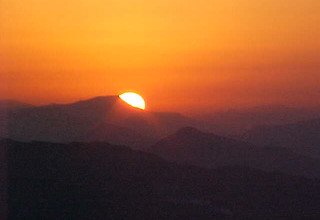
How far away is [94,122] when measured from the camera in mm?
66500

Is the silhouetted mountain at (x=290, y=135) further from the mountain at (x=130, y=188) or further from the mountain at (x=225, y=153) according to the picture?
the mountain at (x=130, y=188)

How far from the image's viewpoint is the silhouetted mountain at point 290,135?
238ft

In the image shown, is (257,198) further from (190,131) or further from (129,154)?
(190,131)

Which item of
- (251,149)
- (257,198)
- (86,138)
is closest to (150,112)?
(86,138)

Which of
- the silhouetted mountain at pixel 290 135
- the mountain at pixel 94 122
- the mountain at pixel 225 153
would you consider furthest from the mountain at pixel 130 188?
the silhouetted mountain at pixel 290 135

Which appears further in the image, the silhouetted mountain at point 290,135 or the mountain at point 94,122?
the silhouetted mountain at point 290,135

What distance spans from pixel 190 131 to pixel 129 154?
19.3 meters

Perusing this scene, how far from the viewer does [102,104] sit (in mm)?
67812

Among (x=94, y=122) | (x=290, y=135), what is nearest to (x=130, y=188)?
(x=94, y=122)

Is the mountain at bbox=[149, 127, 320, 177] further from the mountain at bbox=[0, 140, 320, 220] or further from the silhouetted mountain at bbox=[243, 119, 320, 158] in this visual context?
the silhouetted mountain at bbox=[243, 119, 320, 158]

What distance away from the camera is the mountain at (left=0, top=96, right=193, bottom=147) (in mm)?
59812

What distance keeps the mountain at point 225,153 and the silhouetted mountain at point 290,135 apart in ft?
48.1

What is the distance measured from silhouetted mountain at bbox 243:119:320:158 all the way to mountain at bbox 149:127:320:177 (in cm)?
1467

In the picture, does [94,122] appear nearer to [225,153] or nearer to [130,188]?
[225,153]
